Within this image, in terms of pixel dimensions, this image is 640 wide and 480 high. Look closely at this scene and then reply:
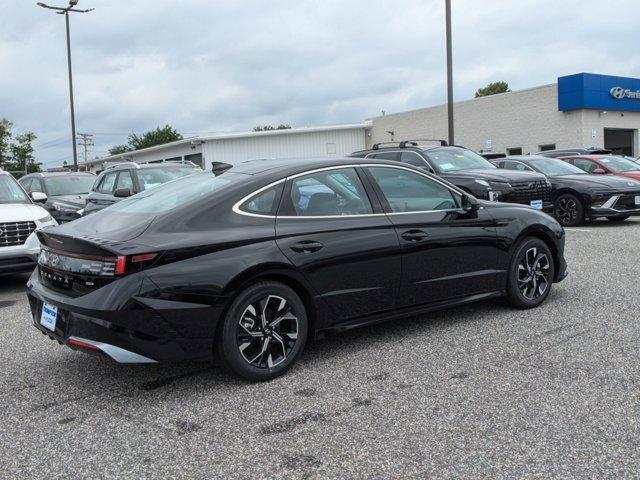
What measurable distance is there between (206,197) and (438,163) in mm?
8091

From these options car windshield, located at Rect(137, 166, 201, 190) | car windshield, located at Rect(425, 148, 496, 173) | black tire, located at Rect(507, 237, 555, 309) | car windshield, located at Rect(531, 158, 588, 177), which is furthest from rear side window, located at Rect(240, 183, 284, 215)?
car windshield, located at Rect(531, 158, 588, 177)

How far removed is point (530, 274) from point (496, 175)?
5637mm

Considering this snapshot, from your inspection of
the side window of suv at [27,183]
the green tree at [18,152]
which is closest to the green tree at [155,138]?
the green tree at [18,152]

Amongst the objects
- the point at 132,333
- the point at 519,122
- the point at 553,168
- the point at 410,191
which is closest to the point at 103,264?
the point at 132,333

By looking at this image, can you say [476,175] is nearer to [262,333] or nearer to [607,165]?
[607,165]

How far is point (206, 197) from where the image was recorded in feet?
13.9

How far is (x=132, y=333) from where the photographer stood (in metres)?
3.67

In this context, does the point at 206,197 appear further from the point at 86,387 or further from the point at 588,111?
the point at 588,111

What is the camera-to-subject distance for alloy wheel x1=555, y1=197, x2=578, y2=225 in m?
12.6

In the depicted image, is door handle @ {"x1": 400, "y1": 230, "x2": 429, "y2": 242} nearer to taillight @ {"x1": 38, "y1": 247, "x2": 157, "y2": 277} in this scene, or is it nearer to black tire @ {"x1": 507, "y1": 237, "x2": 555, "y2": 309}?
black tire @ {"x1": 507, "y1": 237, "x2": 555, "y2": 309}

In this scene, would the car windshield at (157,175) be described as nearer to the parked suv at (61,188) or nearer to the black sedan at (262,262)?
the parked suv at (61,188)

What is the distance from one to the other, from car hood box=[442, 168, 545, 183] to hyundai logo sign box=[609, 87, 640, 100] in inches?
898

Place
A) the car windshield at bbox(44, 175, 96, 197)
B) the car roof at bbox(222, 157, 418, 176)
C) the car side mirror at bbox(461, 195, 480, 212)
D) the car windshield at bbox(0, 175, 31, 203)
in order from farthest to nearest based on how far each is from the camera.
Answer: the car windshield at bbox(44, 175, 96, 197)
the car windshield at bbox(0, 175, 31, 203)
the car side mirror at bbox(461, 195, 480, 212)
the car roof at bbox(222, 157, 418, 176)

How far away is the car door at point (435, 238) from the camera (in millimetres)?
4840
